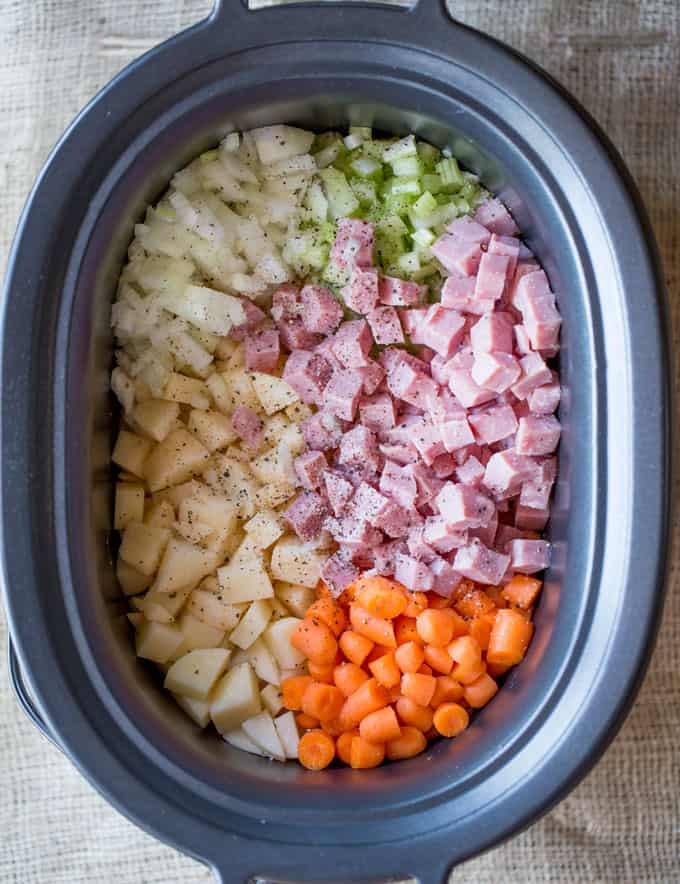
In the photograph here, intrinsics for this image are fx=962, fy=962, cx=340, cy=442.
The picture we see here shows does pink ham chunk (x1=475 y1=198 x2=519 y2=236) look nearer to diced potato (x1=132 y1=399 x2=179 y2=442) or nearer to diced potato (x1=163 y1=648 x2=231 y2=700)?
diced potato (x1=132 y1=399 x2=179 y2=442)

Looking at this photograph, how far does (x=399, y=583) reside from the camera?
1822 millimetres

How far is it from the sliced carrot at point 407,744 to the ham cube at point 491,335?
2.36 feet

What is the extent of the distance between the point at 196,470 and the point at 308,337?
34 cm

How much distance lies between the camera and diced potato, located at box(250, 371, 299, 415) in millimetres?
1871

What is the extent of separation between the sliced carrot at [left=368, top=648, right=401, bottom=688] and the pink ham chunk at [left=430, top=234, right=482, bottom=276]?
0.73 m

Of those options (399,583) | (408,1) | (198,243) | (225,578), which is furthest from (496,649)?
(408,1)

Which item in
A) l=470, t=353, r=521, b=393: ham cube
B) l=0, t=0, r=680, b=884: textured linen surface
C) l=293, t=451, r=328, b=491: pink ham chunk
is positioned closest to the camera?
l=470, t=353, r=521, b=393: ham cube

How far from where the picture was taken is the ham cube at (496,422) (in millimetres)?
1784

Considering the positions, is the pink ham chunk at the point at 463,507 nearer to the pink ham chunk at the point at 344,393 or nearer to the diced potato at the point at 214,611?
the pink ham chunk at the point at 344,393

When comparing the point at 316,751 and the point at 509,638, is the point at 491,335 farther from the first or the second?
the point at 316,751

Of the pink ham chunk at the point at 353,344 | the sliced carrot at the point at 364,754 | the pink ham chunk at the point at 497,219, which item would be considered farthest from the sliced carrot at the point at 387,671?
the pink ham chunk at the point at 497,219

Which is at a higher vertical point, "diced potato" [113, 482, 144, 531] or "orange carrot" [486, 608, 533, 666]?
"diced potato" [113, 482, 144, 531]

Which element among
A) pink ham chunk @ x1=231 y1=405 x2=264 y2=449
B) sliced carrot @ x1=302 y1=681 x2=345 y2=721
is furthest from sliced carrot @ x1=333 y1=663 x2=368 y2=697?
pink ham chunk @ x1=231 y1=405 x2=264 y2=449

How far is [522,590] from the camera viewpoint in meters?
1.81
